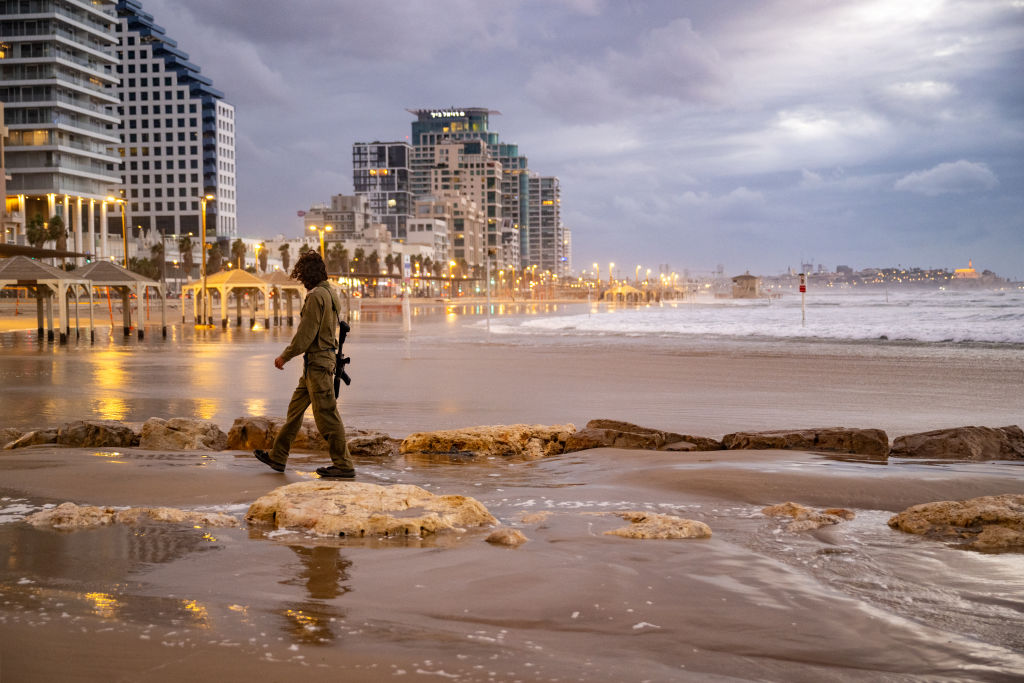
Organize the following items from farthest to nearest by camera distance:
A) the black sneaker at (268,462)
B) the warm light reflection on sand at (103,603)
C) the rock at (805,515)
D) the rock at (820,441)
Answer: the rock at (820,441)
the black sneaker at (268,462)
the rock at (805,515)
the warm light reflection on sand at (103,603)

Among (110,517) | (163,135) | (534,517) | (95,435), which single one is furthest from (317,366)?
(163,135)

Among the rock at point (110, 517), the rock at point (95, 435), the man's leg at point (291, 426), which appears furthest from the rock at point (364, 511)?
the rock at point (95, 435)

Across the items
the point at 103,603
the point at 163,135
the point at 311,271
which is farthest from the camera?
the point at 163,135

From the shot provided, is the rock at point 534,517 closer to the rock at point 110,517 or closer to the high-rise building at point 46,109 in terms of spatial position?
the rock at point 110,517

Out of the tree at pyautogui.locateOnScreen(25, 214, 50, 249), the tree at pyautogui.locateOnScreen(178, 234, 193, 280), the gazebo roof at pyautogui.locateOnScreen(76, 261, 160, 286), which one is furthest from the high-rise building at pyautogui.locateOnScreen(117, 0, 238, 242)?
the gazebo roof at pyautogui.locateOnScreen(76, 261, 160, 286)

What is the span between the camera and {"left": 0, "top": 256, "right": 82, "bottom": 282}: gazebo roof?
28.2 m

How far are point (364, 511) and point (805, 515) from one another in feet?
9.74

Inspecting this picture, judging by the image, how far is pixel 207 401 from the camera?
13984 mm

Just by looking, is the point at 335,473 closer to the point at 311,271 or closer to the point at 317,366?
the point at 317,366

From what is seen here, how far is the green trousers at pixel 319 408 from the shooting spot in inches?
281

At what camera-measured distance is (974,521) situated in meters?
5.55

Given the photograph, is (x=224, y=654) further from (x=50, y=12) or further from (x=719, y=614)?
(x=50, y=12)

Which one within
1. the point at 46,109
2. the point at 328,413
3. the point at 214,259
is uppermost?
the point at 46,109

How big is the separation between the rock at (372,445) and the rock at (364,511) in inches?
105
